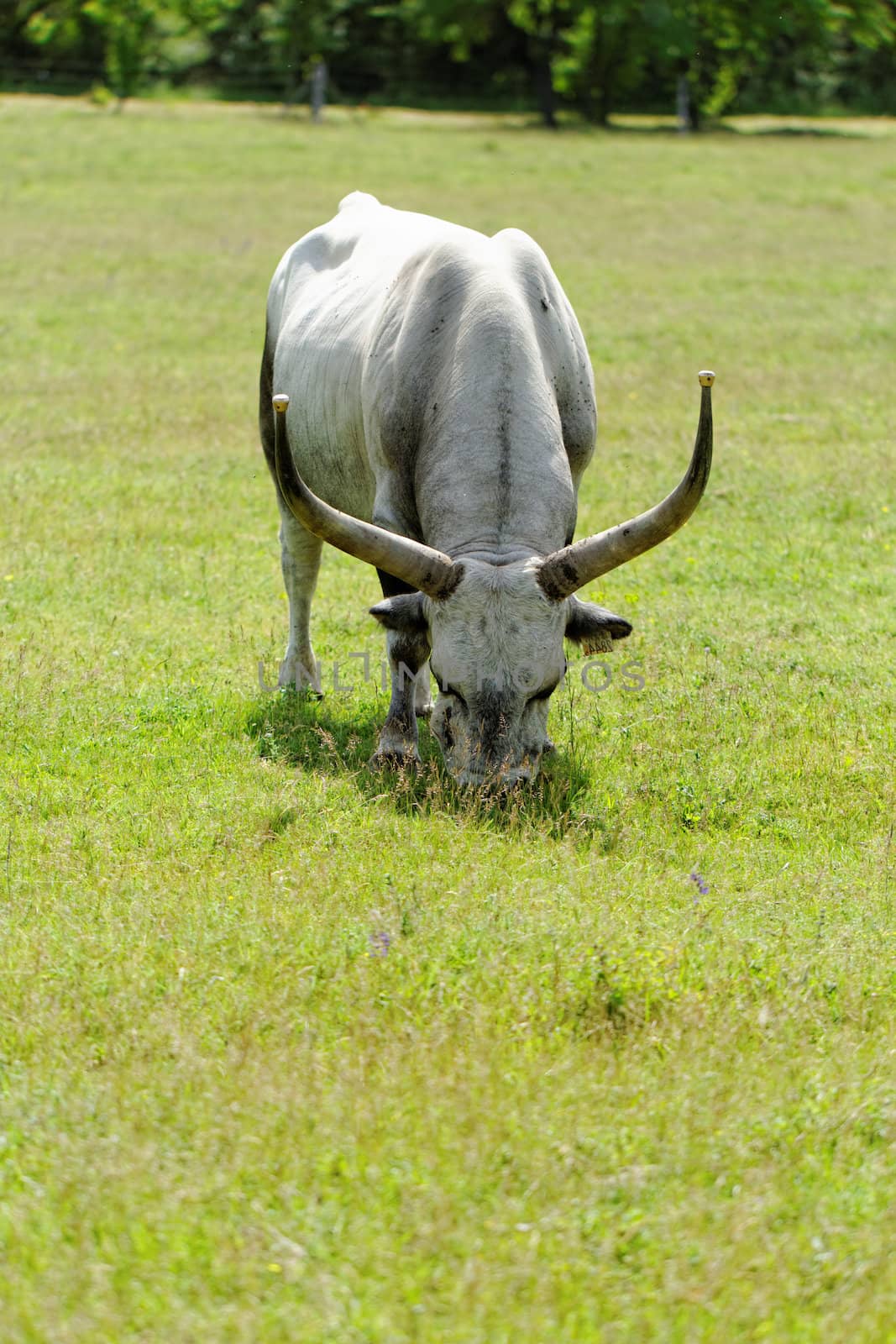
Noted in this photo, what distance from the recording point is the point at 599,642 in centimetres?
683

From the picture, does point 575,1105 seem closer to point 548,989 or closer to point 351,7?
point 548,989

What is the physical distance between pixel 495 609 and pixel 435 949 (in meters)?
1.68

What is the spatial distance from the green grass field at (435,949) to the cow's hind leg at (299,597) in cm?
28

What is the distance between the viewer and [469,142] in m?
42.9

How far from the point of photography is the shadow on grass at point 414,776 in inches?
248

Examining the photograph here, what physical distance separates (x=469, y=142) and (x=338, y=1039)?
1631 inches

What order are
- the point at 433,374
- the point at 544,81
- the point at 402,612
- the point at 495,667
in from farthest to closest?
the point at 544,81 < the point at 433,374 < the point at 402,612 < the point at 495,667

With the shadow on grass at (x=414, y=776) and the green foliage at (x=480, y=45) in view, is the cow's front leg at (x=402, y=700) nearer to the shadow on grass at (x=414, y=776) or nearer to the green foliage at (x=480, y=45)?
the shadow on grass at (x=414, y=776)

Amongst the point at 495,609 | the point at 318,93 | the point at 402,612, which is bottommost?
the point at 402,612

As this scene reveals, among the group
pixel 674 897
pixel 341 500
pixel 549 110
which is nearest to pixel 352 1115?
pixel 674 897

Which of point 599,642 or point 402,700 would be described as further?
point 402,700

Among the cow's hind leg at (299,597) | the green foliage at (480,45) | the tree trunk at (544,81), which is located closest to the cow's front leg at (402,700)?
the cow's hind leg at (299,597)

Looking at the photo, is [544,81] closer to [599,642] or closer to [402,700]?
[402,700]

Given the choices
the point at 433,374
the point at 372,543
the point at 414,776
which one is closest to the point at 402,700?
the point at 414,776
